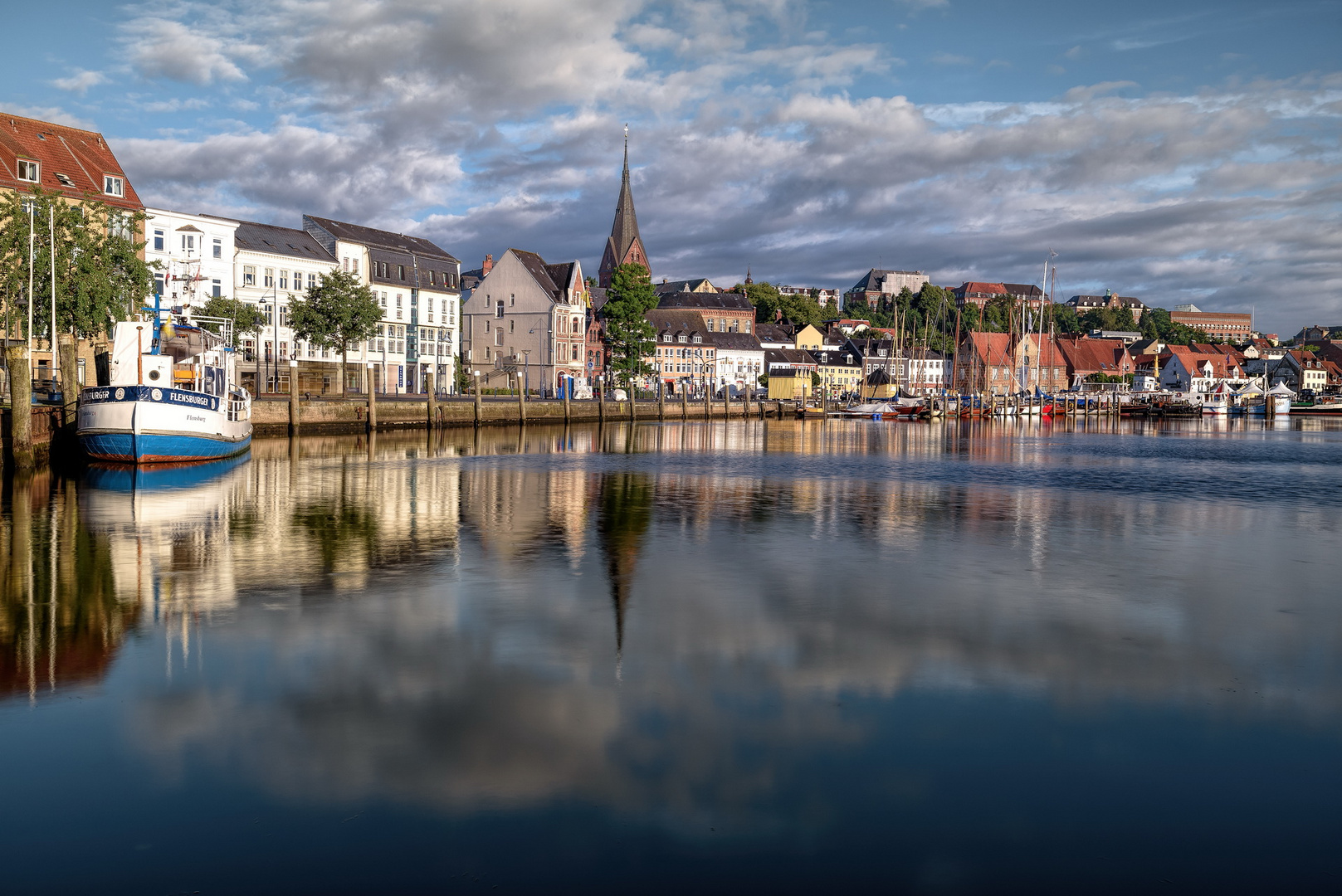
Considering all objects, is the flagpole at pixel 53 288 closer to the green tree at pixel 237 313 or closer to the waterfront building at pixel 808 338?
the green tree at pixel 237 313

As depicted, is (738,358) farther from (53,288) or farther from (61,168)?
(53,288)

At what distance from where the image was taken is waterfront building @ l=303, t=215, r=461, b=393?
85.0 m

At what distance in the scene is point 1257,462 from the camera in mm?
47875

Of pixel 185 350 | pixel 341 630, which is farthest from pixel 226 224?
pixel 341 630

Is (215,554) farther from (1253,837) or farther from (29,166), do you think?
(29,166)

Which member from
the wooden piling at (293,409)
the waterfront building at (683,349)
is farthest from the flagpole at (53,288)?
the waterfront building at (683,349)

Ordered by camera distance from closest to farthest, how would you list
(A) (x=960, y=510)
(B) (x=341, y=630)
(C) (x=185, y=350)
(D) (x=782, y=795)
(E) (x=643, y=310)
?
(D) (x=782, y=795), (B) (x=341, y=630), (A) (x=960, y=510), (C) (x=185, y=350), (E) (x=643, y=310)

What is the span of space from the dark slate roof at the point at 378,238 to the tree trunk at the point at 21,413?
181ft

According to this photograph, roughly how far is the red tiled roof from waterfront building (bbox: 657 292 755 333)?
3834 inches

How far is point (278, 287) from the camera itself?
259ft

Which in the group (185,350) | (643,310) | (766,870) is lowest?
(766,870)

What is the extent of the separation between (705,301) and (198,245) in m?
95.6

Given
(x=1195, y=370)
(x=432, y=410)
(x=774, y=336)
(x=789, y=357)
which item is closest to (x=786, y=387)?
(x=789, y=357)

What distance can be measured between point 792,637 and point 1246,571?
9680mm
